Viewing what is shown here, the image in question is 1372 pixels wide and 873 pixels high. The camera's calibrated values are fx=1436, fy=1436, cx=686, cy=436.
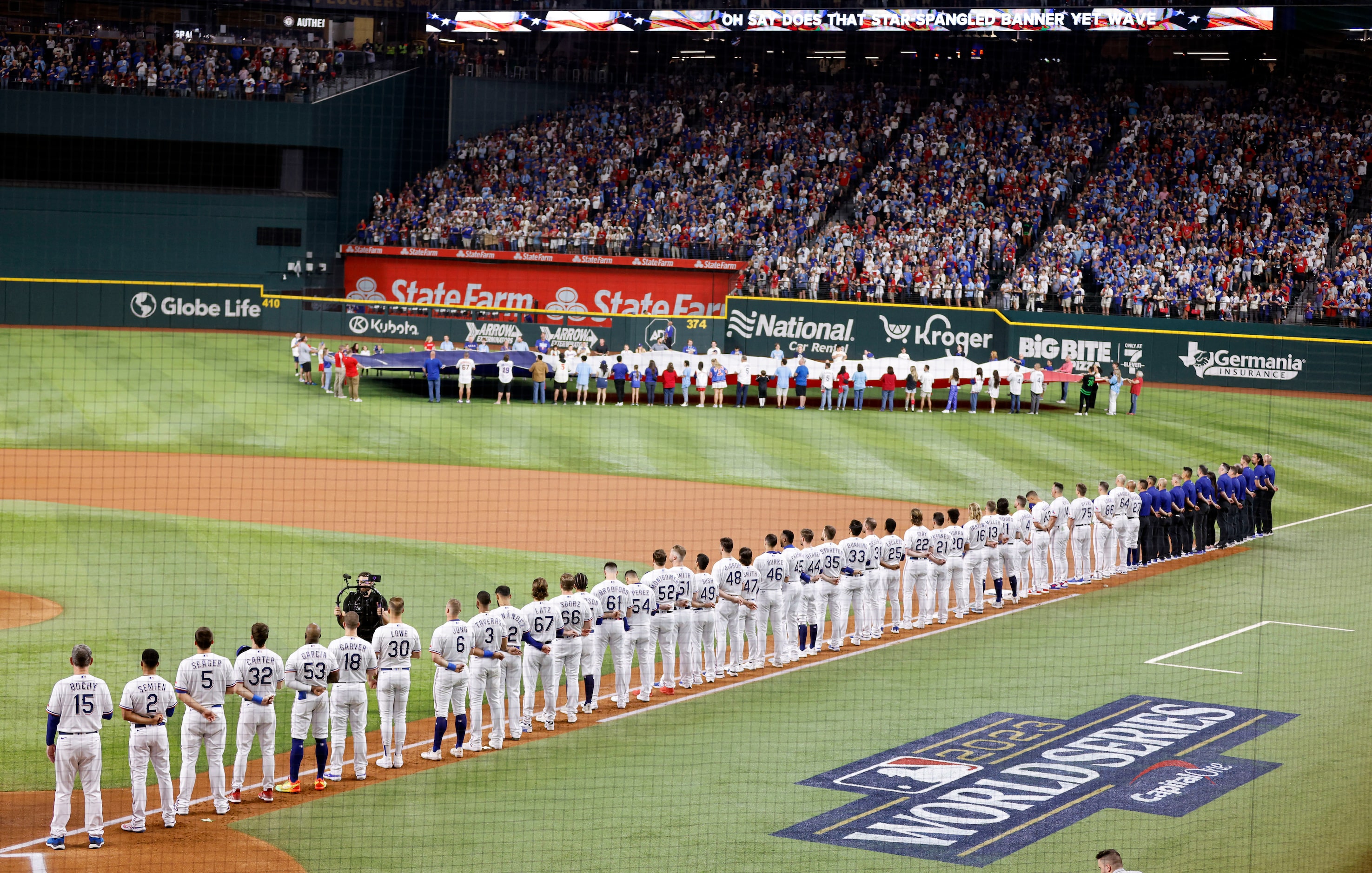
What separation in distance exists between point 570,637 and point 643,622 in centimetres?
104

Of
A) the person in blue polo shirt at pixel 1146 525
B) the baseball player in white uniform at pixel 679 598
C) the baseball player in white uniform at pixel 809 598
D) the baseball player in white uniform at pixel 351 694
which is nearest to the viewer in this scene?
the baseball player in white uniform at pixel 351 694

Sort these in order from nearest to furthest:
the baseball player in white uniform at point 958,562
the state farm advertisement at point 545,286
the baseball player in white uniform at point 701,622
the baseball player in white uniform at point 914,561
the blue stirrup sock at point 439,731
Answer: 1. the blue stirrup sock at point 439,731
2. the baseball player in white uniform at point 701,622
3. the baseball player in white uniform at point 914,561
4. the baseball player in white uniform at point 958,562
5. the state farm advertisement at point 545,286

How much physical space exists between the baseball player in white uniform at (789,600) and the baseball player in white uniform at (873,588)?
2.95 feet

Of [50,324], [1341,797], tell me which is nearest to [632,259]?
[50,324]

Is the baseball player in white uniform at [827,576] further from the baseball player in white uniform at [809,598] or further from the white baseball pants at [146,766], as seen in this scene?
the white baseball pants at [146,766]

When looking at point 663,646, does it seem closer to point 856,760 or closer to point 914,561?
point 856,760

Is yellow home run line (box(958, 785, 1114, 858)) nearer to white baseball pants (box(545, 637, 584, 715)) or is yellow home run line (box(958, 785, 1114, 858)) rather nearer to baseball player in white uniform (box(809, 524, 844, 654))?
white baseball pants (box(545, 637, 584, 715))

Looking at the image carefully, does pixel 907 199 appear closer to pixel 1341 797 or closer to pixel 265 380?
pixel 265 380

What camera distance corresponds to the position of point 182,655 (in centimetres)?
1502

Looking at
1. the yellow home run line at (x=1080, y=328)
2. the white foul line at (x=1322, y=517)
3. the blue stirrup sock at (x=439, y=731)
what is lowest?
the blue stirrup sock at (x=439, y=731)

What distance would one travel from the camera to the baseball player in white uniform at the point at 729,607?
15.3m

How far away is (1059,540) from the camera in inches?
816

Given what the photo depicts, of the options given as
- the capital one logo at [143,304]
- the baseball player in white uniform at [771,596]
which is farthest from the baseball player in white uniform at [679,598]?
the capital one logo at [143,304]

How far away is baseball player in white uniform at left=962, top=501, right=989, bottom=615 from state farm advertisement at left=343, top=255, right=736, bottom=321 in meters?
20.6
